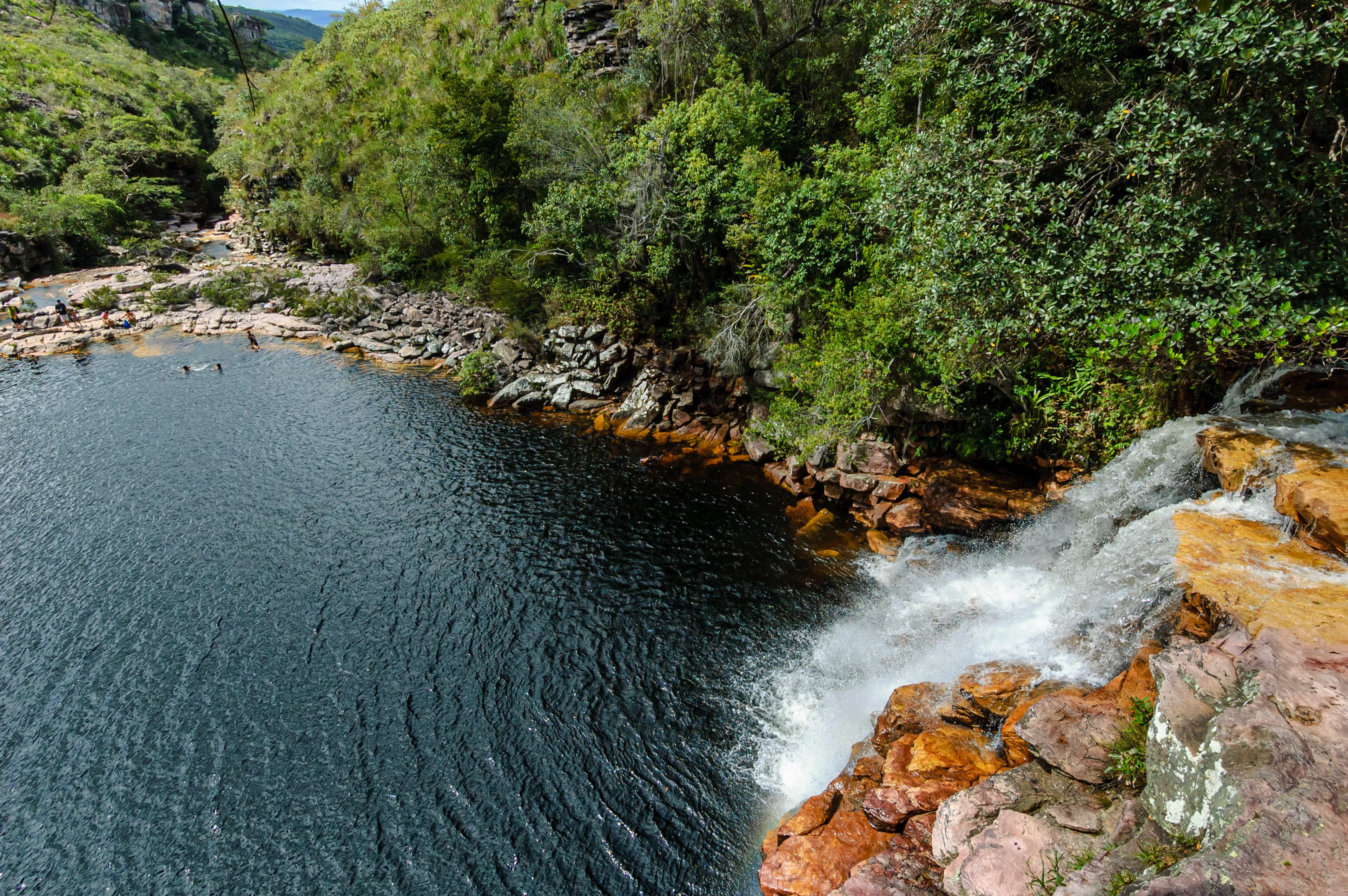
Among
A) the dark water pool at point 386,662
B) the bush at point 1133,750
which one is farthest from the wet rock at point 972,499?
the bush at point 1133,750

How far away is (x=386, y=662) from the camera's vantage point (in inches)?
630

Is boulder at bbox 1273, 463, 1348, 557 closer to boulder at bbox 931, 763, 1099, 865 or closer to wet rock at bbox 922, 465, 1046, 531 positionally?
boulder at bbox 931, 763, 1099, 865

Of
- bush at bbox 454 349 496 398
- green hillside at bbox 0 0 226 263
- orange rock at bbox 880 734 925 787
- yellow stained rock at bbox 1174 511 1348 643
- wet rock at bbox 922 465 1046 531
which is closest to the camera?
yellow stained rock at bbox 1174 511 1348 643

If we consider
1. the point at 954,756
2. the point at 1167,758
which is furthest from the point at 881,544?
the point at 1167,758

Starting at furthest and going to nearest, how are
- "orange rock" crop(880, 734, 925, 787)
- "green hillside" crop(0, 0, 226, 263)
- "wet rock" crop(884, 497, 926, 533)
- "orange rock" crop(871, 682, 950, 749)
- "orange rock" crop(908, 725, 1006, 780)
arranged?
"green hillside" crop(0, 0, 226, 263) < "wet rock" crop(884, 497, 926, 533) < "orange rock" crop(871, 682, 950, 749) < "orange rock" crop(880, 734, 925, 787) < "orange rock" crop(908, 725, 1006, 780)

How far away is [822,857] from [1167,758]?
18.6 ft

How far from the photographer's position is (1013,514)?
1684 centimetres

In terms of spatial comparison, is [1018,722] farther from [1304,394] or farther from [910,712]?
[1304,394]

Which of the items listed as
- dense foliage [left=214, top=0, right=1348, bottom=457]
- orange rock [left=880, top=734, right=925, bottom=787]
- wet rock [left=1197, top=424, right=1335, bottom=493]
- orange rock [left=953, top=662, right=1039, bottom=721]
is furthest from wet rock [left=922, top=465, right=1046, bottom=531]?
orange rock [left=880, top=734, right=925, bottom=787]

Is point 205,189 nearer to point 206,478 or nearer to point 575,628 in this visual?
point 206,478

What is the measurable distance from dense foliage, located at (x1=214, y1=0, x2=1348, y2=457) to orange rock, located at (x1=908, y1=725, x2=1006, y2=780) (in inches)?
328

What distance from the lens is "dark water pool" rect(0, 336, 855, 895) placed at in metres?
11.8

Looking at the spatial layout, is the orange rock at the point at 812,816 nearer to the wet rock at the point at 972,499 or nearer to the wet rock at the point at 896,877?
the wet rock at the point at 896,877

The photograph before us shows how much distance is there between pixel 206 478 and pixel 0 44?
10263 cm
